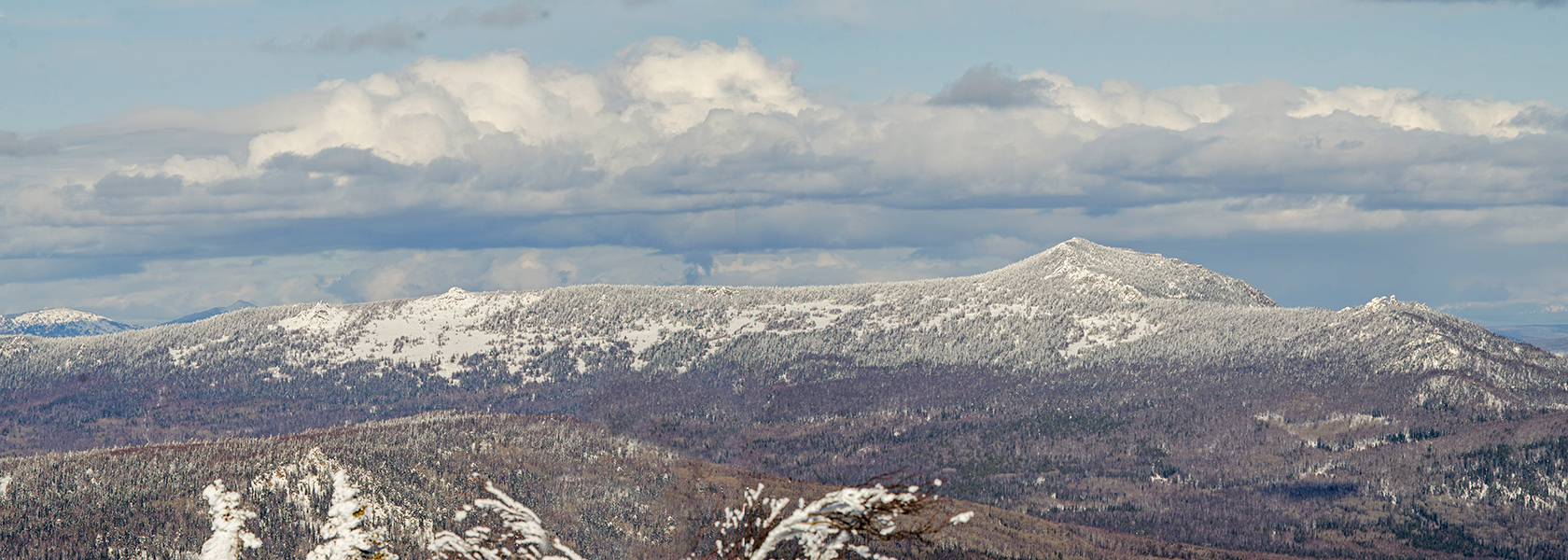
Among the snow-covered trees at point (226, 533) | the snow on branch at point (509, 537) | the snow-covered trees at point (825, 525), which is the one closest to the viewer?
the snow-covered trees at point (825, 525)

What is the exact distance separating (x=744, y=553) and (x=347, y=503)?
30820 mm

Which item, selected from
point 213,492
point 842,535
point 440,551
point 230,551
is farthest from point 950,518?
point 213,492

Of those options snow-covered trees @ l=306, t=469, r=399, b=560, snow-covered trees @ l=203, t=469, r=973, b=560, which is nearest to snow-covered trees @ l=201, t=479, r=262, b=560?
snow-covered trees @ l=306, t=469, r=399, b=560

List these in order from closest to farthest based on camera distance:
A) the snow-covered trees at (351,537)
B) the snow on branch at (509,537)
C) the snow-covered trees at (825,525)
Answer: the snow-covered trees at (825,525) → the snow on branch at (509,537) → the snow-covered trees at (351,537)

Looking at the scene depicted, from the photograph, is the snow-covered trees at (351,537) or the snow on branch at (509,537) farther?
the snow-covered trees at (351,537)

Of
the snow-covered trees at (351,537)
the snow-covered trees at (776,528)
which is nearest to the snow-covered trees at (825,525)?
the snow-covered trees at (776,528)

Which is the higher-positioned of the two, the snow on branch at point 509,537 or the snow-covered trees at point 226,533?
the snow on branch at point 509,537

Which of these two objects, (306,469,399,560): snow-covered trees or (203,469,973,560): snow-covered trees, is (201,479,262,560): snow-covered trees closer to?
(306,469,399,560): snow-covered trees

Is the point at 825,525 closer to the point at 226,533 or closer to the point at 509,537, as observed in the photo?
the point at 509,537

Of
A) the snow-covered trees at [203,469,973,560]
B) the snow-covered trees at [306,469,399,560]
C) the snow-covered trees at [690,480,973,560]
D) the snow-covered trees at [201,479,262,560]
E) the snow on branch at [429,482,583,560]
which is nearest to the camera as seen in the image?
the snow-covered trees at [690,480,973,560]

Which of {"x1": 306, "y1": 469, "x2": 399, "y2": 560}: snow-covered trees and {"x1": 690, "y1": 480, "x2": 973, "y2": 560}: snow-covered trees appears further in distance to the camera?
{"x1": 306, "y1": 469, "x2": 399, "y2": 560}: snow-covered trees

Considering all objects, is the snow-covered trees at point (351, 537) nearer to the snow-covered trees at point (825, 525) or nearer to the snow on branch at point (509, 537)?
the snow on branch at point (509, 537)

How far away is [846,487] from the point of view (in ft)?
90.4

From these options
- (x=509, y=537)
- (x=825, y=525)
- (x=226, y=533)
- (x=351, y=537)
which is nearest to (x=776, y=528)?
(x=825, y=525)
